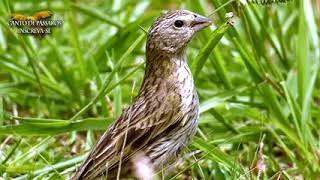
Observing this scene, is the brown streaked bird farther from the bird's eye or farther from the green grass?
the green grass

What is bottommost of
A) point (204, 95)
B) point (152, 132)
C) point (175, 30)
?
point (204, 95)

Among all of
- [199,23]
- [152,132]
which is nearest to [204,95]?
[199,23]

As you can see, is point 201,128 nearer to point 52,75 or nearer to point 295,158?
point 295,158

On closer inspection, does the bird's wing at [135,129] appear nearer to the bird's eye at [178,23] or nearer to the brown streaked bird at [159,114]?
the brown streaked bird at [159,114]

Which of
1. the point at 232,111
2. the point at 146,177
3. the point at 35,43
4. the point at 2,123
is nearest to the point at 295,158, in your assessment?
the point at 232,111

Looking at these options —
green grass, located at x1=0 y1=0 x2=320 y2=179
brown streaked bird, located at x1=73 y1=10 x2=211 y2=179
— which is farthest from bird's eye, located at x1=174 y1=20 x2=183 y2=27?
green grass, located at x1=0 y1=0 x2=320 y2=179

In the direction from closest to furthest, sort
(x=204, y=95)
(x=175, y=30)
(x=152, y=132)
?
(x=152, y=132), (x=175, y=30), (x=204, y=95)

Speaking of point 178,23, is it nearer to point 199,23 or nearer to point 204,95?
point 199,23
